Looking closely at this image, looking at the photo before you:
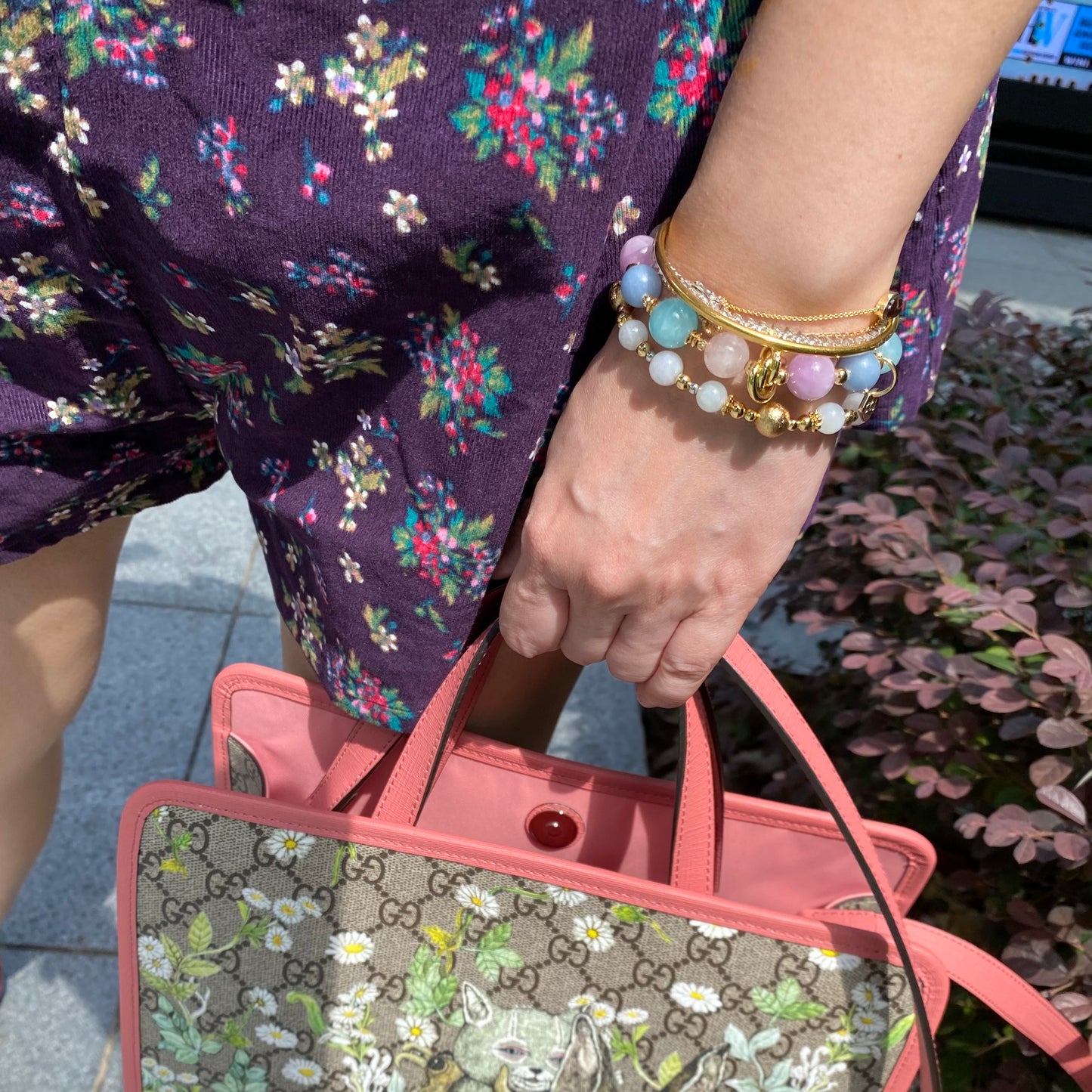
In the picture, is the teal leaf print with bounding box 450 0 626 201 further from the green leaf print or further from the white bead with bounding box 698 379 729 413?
the green leaf print

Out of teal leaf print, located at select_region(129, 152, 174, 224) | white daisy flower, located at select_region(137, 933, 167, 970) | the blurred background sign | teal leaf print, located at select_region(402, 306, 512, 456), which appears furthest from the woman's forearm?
the blurred background sign

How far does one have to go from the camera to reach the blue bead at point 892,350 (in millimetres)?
592

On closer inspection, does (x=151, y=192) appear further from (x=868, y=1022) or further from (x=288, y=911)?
(x=868, y=1022)

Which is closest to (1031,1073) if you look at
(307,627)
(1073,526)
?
(1073,526)

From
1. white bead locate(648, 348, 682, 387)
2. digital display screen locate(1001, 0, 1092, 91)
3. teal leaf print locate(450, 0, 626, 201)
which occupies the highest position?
digital display screen locate(1001, 0, 1092, 91)

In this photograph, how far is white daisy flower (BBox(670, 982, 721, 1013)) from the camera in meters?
0.82

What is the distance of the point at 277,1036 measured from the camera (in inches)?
35.5

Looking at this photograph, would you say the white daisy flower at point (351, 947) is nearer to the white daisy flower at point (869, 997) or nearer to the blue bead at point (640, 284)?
the white daisy flower at point (869, 997)

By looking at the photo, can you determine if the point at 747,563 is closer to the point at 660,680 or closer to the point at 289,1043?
the point at 660,680

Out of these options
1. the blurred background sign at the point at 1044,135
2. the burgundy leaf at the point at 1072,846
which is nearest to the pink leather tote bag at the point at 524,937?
the burgundy leaf at the point at 1072,846

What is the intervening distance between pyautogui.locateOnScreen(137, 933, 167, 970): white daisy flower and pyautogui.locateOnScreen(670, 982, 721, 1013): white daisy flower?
1.59 feet

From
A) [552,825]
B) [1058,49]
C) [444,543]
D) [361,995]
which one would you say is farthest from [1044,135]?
[361,995]

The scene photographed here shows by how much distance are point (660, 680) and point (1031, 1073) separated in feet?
2.56

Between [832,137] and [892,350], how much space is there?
0.51 feet
